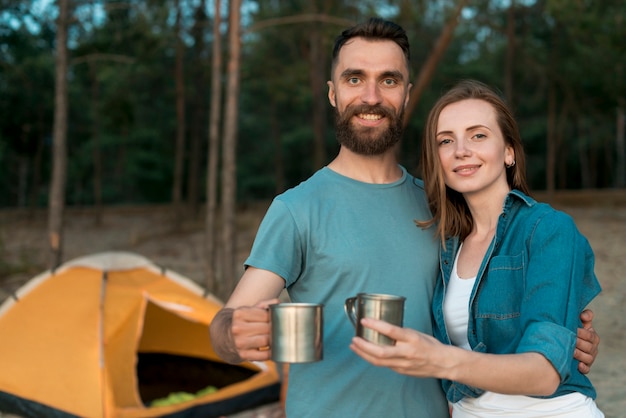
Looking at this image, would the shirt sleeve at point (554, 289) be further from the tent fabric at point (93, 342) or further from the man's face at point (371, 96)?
the tent fabric at point (93, 342)

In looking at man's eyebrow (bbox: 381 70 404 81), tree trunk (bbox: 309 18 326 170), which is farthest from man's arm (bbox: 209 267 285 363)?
tree trunk (bbox: 309 18 326 170)

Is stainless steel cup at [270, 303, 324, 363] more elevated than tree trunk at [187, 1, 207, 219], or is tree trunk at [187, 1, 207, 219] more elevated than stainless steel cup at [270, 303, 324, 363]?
tree trunk at [187, 1, 207, 219]

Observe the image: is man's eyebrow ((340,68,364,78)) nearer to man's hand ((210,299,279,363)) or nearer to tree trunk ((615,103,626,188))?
man's hand ((210,299,279,363))

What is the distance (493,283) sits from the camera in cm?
182

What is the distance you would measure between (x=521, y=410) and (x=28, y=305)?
546cm

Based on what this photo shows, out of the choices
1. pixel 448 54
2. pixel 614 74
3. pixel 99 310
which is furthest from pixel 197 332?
pixel 448 54

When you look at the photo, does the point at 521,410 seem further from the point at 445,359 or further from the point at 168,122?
the point at 168,122

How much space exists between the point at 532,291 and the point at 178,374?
252 inches

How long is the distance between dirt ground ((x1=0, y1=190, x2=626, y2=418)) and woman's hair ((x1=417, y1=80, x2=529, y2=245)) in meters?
4.34

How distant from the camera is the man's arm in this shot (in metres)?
1.62

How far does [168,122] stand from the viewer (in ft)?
90.9

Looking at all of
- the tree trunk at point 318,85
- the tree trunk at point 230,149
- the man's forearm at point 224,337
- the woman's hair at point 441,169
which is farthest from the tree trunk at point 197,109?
the man's forearm at point 224,337

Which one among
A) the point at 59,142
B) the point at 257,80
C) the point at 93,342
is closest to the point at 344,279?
the point at 93,342

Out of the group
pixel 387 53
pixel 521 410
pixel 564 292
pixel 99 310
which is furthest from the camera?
pixel 99 310
